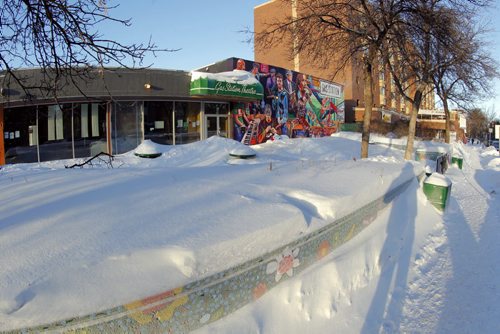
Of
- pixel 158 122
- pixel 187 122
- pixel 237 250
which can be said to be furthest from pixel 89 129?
pixel 237 250

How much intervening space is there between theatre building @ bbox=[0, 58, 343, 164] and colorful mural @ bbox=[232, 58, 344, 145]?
0.22ft

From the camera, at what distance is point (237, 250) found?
2623 mm

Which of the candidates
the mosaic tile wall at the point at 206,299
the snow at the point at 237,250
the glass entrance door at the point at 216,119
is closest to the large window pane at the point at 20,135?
the glass entrance door at the point at 216,119

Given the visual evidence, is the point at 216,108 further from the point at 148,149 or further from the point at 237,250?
the point at 237,250

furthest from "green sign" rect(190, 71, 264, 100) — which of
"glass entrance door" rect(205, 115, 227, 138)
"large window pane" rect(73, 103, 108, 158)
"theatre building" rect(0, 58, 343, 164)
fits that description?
"large window pane" rect(73, 103, 108, 158)

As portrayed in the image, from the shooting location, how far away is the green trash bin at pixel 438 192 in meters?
7.59

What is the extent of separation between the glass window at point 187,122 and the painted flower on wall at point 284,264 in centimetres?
1720

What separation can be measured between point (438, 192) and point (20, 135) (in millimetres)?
16661

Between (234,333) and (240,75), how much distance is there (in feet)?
60.0

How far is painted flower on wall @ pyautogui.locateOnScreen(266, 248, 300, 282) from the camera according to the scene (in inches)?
117

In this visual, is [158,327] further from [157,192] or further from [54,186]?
[54,186]

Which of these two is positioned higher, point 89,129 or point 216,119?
point 216,119

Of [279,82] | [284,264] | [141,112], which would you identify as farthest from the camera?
[279,82]

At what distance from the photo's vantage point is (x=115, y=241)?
242 centimetres
